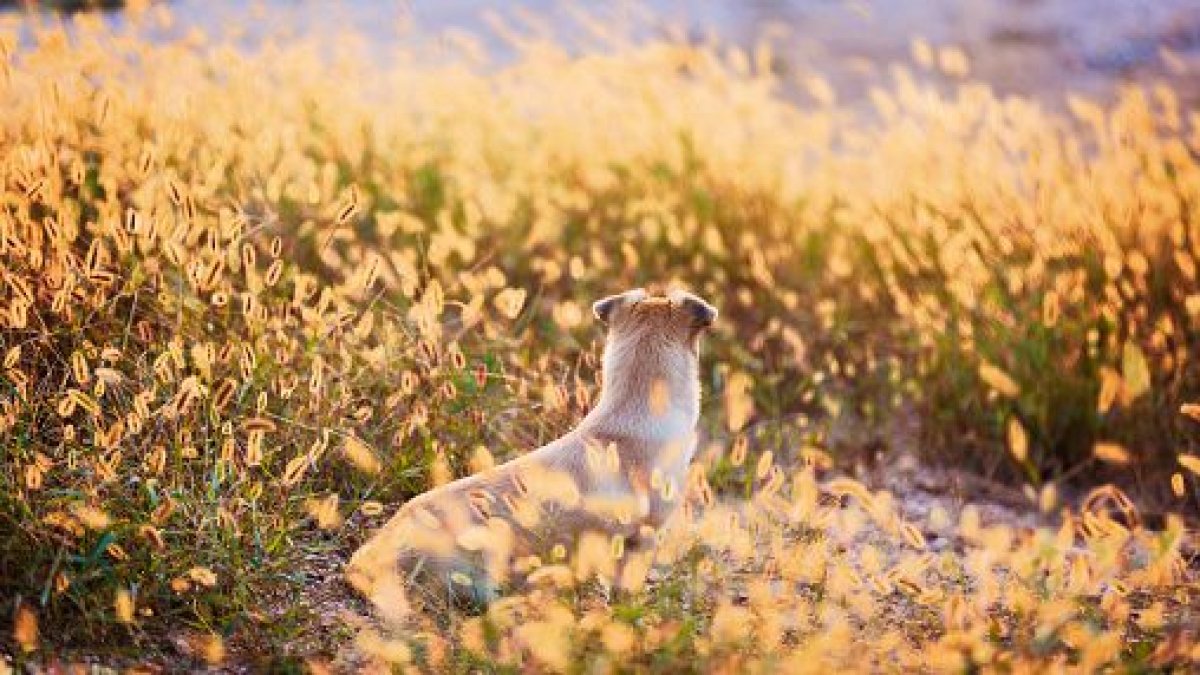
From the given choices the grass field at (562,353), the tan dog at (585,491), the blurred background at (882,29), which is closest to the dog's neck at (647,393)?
the tan dog at (585,491)

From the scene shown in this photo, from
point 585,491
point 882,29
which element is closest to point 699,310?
point 585,491

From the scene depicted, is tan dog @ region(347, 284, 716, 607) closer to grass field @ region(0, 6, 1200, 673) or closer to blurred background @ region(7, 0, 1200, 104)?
grass field @ region(0, 6, 1200, 673)

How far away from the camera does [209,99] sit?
607cm

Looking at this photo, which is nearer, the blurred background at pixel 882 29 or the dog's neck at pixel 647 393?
the dog's neck at pixel 647 393

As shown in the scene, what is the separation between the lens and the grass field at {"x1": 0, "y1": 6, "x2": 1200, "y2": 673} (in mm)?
3447

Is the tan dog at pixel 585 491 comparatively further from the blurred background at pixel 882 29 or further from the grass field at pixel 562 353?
the blurred background at pixel 882 29

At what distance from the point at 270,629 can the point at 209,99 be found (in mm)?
3159

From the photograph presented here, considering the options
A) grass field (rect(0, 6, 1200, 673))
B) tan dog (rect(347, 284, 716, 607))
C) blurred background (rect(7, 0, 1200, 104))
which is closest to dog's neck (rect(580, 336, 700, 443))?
tan dog (rect(347, 284, 716, 607))

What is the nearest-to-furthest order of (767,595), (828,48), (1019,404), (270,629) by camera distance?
(767,595) → (270,629) → (1019,404) → (828,48)

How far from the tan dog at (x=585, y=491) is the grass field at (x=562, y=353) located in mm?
125

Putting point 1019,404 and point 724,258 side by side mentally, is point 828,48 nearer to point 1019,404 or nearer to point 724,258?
point 724,258

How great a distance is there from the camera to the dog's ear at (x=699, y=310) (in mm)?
3920

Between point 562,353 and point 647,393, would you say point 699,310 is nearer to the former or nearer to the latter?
point 647,393

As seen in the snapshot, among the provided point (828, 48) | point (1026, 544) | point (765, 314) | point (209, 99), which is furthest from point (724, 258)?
point (828, 48)
